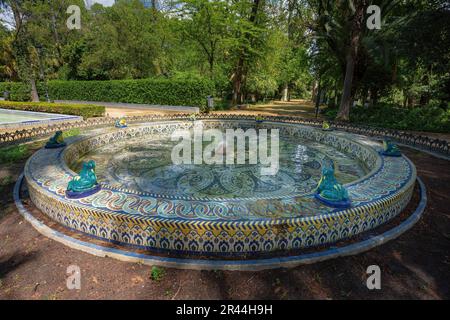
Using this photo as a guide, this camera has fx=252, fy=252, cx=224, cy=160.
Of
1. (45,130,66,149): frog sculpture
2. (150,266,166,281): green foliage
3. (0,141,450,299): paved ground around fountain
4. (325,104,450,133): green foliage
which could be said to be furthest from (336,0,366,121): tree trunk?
(150,266,166,281): green foliage

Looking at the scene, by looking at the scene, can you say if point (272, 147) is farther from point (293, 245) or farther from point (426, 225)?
point (293, 245)

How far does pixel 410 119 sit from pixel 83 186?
59.8 feet

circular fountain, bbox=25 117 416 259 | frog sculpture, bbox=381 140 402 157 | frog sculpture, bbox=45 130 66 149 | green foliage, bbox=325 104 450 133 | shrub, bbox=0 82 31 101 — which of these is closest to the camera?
circular fountain, bbox=25 117 416 259

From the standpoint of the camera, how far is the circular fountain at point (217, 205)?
155 inches

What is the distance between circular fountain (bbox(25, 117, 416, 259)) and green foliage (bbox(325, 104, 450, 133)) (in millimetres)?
9157

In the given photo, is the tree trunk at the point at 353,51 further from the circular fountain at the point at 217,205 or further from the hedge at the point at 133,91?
the hedge at the point at 133,91

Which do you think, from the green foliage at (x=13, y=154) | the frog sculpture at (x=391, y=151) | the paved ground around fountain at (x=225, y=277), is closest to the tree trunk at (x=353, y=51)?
the frog sculpture at (x=391, y=151)

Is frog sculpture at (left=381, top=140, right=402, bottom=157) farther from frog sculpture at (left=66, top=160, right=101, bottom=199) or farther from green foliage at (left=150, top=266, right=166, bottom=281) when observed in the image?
frog sculpture at (left=66, top=160, right=101, bottom=199)

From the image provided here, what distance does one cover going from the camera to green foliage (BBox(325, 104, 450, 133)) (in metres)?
14.8

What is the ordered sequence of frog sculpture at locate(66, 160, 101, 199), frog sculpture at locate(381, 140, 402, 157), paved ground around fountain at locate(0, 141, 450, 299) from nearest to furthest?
paved ground around fountain at locate(0, 141, 450, 299)
frog sculpture at locate(66, 160, 101, 199)
frog sculpture at locate(381, 140, 402, 157)

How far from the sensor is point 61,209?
4668 millimetres

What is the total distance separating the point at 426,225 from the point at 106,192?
631 cm

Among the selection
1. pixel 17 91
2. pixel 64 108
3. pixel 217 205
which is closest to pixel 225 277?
pixel 217 205

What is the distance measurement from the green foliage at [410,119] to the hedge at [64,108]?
1876 cm
